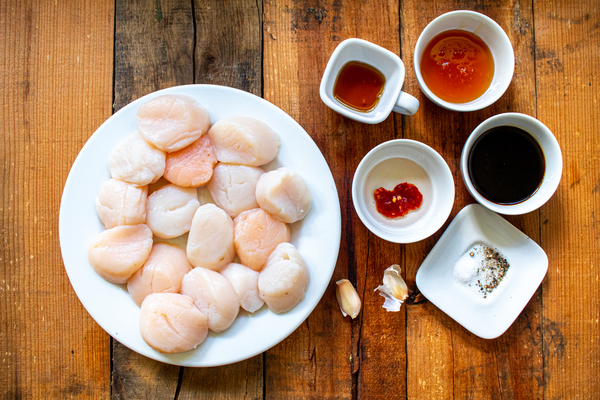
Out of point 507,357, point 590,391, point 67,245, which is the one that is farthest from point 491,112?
point 67,245

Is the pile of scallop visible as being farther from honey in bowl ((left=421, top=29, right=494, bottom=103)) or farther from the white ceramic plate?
honey in bowl ((left=421, top=29, right=494, bottom=103))

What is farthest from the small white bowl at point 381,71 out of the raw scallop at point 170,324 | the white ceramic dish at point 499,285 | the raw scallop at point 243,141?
the raw scallop at point 170,324

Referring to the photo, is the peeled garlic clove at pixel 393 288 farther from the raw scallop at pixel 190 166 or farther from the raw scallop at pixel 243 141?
the raw scallop at pixel 190 166

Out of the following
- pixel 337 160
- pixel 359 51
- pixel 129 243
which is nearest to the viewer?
pixel 129 243

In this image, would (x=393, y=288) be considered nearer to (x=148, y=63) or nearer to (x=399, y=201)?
(x=399, y=201)

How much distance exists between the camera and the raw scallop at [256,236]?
1214 millimetres

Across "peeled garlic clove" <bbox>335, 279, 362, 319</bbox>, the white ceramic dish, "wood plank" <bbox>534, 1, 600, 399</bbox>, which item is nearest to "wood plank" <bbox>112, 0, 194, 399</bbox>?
"peeled garlic clove" <bbox>335, 279, 362, 319</bbox>

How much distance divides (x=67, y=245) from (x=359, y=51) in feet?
4.19

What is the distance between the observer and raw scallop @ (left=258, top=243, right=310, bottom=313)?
1176mm

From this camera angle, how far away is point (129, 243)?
46.9 inches

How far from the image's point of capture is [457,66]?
1.36m

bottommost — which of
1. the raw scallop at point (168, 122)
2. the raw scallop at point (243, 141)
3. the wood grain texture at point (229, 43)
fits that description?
the raw scallop at point (243, 141)

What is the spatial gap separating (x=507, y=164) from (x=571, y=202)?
401 mm

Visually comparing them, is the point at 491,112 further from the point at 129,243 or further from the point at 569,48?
the point at 129,243
